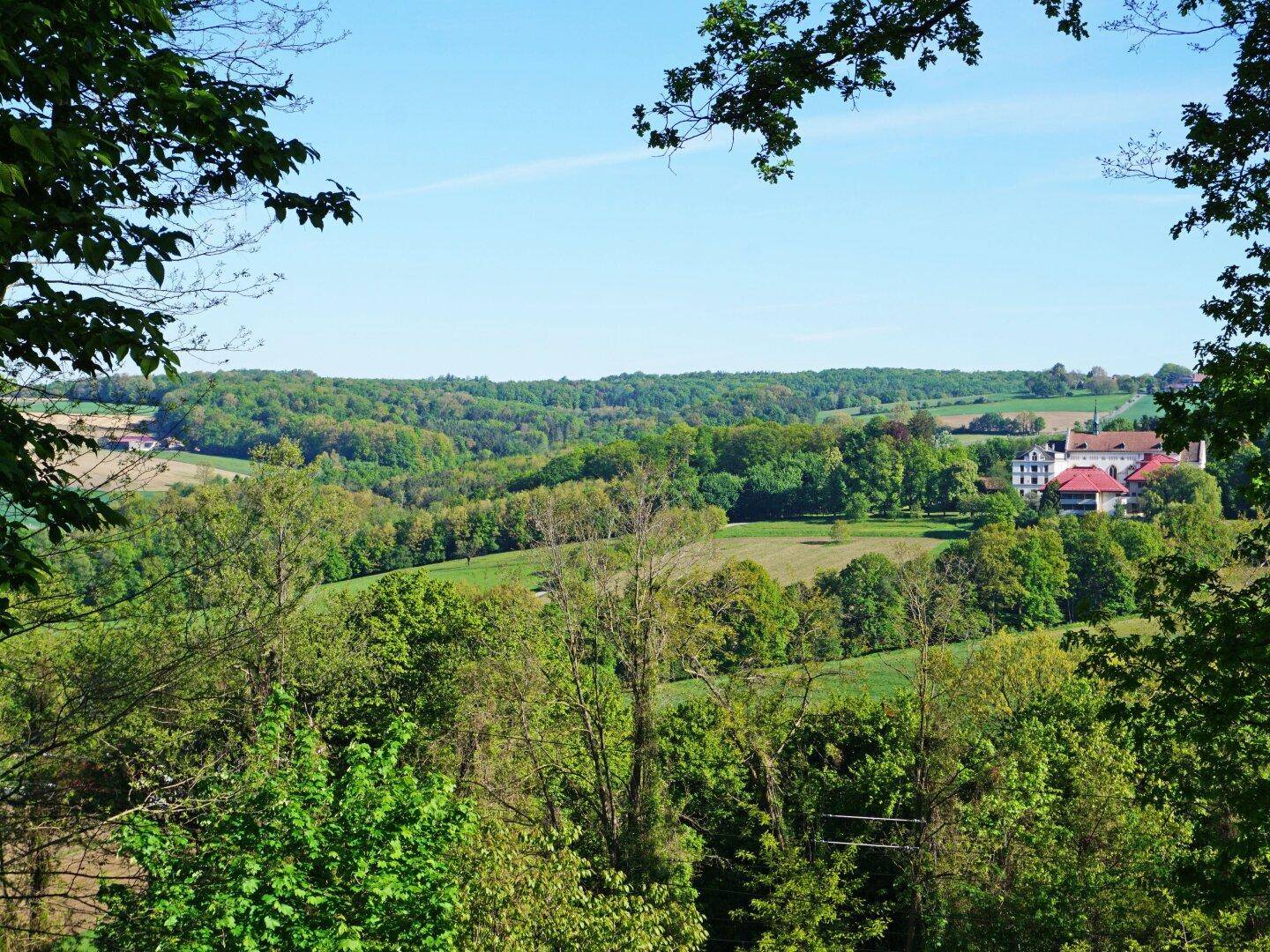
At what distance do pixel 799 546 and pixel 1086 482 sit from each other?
1544 inches

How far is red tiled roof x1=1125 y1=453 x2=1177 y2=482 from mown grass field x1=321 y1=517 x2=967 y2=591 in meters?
26.0

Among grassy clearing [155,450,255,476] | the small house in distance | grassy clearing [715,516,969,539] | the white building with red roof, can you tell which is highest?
the small house in distance

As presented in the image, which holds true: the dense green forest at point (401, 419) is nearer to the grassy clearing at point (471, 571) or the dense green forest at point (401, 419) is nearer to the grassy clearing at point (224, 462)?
the grassy clearing at point (224, 462)

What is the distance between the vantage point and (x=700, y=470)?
10762cm

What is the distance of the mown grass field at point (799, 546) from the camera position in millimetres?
76250

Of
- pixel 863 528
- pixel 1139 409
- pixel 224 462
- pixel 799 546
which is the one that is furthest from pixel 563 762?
pixel 1139 409

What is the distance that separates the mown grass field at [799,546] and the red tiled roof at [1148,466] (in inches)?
1023

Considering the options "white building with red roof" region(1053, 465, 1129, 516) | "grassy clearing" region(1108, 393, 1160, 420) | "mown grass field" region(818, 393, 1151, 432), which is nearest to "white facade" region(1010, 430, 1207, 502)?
"white building with red roof" region(1053, 465, 1129, 516)

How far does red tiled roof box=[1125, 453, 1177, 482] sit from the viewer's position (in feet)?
349

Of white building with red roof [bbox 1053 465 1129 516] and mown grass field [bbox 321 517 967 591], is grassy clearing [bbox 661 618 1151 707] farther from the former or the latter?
white building with red roof [bbox 1053 465 1129 516]

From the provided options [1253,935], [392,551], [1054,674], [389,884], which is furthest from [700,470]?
[389,884]

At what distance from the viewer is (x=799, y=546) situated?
86.7 m

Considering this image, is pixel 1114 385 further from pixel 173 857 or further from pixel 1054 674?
pixel 173 857

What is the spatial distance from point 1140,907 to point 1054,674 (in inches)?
965
